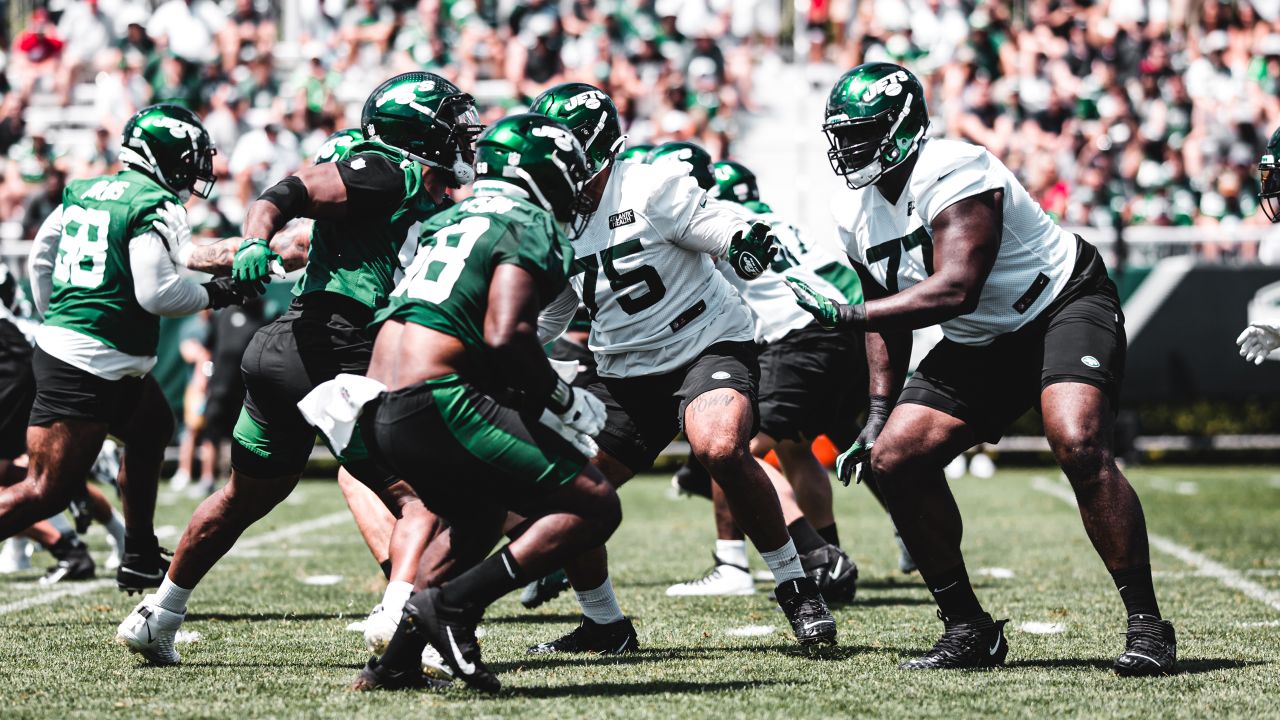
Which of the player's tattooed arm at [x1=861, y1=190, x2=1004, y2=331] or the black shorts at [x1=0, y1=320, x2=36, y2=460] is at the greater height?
the player's tattooed arm at [x1=861, y1=190, x2=1004, y2=331]

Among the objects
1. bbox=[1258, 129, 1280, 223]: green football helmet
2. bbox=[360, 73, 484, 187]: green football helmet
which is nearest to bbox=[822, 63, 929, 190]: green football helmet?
bbox=[360, 73, 484, 187]: green football helmet

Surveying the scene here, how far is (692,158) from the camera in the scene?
20.9 ft

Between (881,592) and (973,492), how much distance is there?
585cm

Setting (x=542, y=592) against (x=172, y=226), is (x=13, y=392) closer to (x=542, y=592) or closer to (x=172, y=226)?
(x=172, y=226)

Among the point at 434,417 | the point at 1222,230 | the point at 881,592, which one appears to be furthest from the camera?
the point at 1222,230

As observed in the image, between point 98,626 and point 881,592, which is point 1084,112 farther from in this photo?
point 98,626

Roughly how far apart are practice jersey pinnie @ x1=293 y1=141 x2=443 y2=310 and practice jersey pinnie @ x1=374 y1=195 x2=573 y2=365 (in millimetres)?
765

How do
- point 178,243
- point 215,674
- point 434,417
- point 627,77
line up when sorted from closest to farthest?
point 434,417 < point 215,674 < point 178,243 < point 627,77

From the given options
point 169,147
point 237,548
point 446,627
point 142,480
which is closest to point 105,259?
point 169,147

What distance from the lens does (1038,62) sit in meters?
17.2

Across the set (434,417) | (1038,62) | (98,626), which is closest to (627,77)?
(1038,62)

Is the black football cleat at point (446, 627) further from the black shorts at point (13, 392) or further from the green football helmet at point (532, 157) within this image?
the black shorts at point (13, 392)

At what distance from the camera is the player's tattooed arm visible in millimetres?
4625

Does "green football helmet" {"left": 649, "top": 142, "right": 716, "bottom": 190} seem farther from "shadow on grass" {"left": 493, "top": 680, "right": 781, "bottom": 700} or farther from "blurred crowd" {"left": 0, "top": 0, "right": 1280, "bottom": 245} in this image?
"blurred crowd" {"left": 0, "top": 0, "right": 1280, "bottom": 245}
